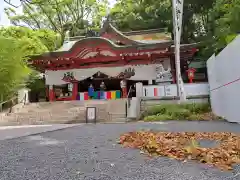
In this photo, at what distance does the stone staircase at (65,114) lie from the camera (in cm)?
1233

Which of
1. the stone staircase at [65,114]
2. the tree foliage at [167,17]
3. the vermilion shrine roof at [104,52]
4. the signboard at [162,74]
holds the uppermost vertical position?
the tree foliage at [167,17]

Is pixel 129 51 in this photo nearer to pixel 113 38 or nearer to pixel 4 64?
pixel 113 38

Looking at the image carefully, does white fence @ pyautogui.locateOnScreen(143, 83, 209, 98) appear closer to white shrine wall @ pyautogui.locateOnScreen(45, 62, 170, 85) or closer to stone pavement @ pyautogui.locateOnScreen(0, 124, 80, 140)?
white shrine wall @ pyautogui.locateOnScreen(45, 62, 170, 85)

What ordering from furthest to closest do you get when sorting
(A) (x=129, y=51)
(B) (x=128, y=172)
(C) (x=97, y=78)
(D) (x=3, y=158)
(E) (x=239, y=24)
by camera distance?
1. (C) (x=97, y=78)
2. (A) (x=129, y=51)
3. (E) (x=239, y=24)
4. (D) (x=3, y=158)
5. (B) (x=128, y=172)

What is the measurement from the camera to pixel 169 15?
22641 mm

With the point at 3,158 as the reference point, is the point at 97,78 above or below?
above

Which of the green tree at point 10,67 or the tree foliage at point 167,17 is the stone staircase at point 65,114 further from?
the tree foliage at point 167,17

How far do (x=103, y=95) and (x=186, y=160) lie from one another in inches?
606

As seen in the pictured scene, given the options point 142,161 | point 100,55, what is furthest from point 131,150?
point 100,55

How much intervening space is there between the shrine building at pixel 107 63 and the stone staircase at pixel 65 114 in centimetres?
350

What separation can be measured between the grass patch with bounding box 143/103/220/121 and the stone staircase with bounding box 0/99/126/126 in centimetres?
146

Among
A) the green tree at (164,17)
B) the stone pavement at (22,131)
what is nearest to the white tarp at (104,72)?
the green tree at (164,17)

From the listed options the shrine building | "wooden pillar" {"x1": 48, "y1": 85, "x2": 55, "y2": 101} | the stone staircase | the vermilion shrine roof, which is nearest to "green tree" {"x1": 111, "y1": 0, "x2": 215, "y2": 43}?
the shrine building

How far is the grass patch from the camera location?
10.5 meters
